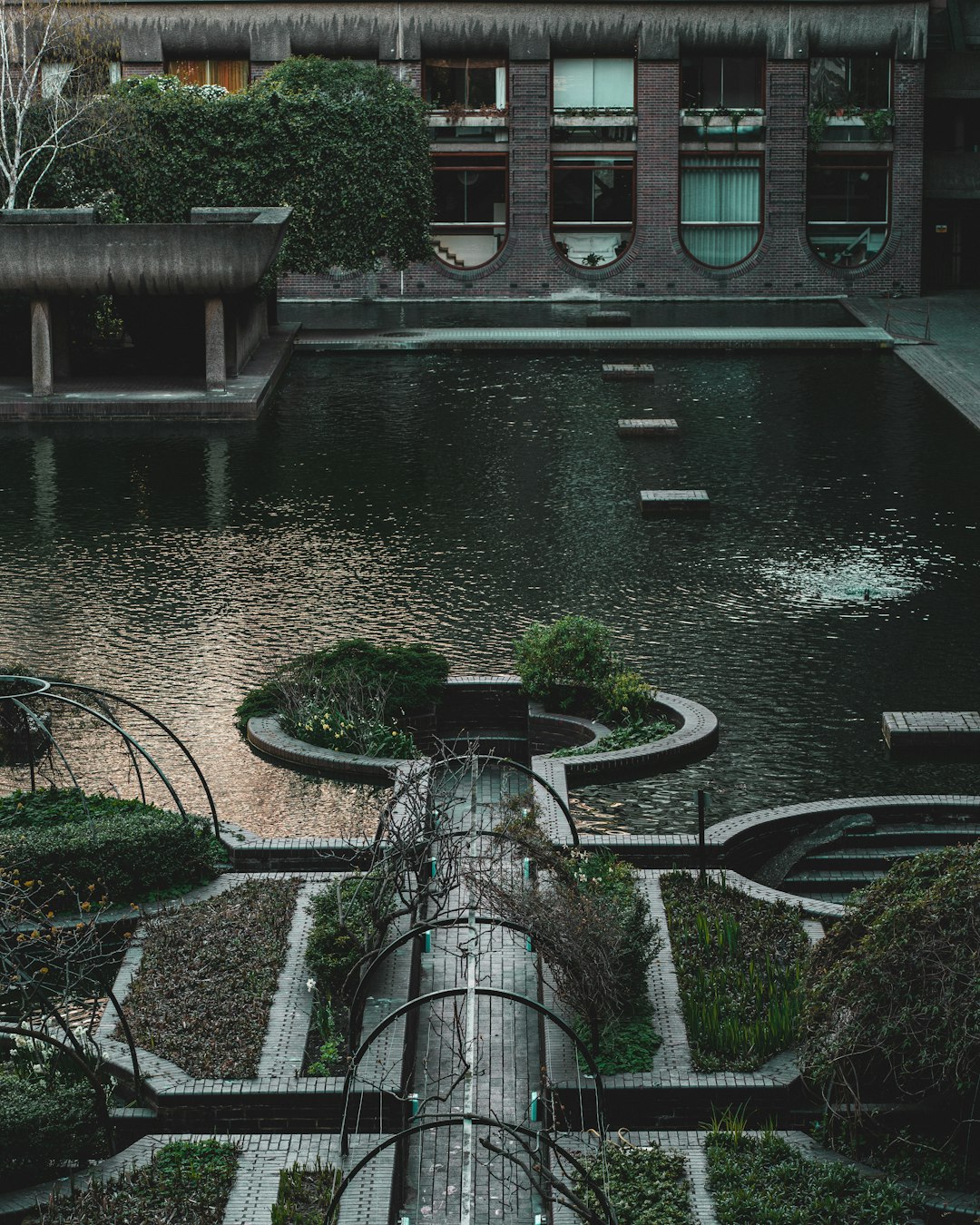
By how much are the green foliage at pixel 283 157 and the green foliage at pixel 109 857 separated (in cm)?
2899

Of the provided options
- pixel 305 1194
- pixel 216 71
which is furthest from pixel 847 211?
pixel 305 1194

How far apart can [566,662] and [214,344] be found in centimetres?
1827

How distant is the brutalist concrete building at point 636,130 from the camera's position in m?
49.0

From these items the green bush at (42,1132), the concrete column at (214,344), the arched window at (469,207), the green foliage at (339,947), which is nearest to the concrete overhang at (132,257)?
the concrete column at (214,344)

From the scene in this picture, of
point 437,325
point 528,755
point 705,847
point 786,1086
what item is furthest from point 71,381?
point 786,1086

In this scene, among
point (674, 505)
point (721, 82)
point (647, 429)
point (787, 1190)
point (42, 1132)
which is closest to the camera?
point (787, 1190)

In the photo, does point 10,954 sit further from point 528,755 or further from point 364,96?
point 364,96

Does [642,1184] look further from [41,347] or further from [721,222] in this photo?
[721,222]

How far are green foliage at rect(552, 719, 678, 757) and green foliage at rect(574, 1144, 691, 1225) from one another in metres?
6.57

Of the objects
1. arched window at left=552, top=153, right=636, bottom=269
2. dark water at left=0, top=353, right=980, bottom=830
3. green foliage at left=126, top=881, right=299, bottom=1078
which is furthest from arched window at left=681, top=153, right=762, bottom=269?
green foliage at left=126, top=881, right=299, bottom=1078

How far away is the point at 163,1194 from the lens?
9352mm

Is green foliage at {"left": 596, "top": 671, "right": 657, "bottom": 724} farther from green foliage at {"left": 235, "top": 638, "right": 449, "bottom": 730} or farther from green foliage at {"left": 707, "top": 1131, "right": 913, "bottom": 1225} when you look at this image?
green foliage at {"left": 707, "top": 1131, "right": 913, "bottom": 1225}

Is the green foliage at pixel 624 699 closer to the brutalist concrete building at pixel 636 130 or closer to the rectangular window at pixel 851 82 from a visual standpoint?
the brutalist concrete building at pixel 636 130

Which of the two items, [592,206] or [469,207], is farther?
[469,207]
